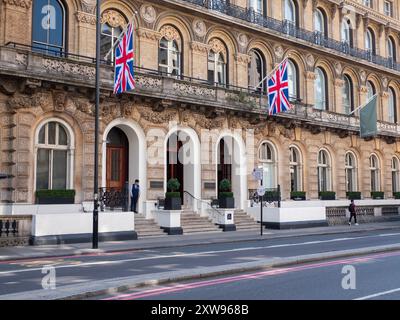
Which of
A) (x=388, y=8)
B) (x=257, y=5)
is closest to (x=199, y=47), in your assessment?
(x=257, y=5)

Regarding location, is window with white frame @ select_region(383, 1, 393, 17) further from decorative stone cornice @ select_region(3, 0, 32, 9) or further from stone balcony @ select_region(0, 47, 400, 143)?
decorative stone cornice @ select_region(3, 0, 32, 9)

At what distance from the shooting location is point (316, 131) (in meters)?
34.3

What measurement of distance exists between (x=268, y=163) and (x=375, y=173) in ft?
44.5

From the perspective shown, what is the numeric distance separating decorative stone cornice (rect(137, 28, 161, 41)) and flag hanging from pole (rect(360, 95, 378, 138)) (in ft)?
54.9

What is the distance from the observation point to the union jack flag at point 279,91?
2645 centimetres

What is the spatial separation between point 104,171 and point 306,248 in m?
11.2

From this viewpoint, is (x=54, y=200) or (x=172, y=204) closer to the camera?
(x=54, y=200)

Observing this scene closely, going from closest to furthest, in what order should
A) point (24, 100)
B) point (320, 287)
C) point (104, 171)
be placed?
1. point (320, 287)
2. point (24, 100)
3. point (104, 171)

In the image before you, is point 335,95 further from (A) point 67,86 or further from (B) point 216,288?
(B) point 216,288

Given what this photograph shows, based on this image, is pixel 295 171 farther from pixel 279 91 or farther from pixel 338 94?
pixel 279 91

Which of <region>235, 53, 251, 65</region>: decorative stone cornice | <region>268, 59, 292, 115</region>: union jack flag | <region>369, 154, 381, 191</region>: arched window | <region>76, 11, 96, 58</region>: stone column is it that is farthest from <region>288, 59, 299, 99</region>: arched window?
<region>76, 11, 96, 58</region>: stone column

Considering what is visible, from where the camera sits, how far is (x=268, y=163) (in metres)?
32.0

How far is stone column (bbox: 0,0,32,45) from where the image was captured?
2153 centimetres
